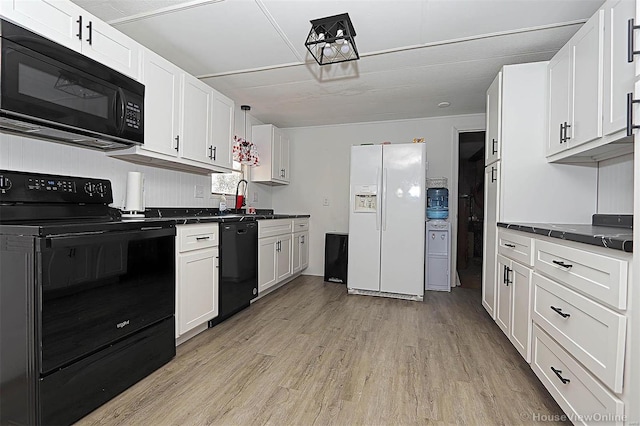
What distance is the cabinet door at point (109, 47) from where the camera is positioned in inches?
71.6

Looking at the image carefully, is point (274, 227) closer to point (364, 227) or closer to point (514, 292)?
point (364, 227)

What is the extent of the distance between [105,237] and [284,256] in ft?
8.30

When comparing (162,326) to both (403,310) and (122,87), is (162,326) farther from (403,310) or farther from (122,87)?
(403,310)

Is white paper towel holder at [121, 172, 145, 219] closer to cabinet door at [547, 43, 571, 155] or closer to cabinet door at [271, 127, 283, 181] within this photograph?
cabinet door at [271, 127, 283, 181]

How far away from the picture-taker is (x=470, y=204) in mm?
6781

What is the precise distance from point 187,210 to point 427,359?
8.18ft

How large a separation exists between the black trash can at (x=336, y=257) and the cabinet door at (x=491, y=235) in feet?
5.98

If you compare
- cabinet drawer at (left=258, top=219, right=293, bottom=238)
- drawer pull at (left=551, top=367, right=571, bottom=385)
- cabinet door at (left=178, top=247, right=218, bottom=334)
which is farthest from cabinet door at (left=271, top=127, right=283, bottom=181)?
drawer pull at (left=551, top=367, right=571, bottom=385)

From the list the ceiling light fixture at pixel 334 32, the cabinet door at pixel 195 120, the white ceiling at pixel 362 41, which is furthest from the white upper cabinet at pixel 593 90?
the cabinet door at pixel 195 120

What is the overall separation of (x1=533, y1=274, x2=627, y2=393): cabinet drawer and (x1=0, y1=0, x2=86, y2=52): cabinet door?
278 cm

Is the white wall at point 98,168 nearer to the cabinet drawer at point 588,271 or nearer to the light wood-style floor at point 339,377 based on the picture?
the light wood-style floor at point 339,377

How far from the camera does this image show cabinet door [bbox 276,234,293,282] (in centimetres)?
385

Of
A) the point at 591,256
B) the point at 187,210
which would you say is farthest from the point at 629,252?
the point at 187,210

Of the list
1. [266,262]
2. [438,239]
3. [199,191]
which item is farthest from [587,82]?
[199,191]
